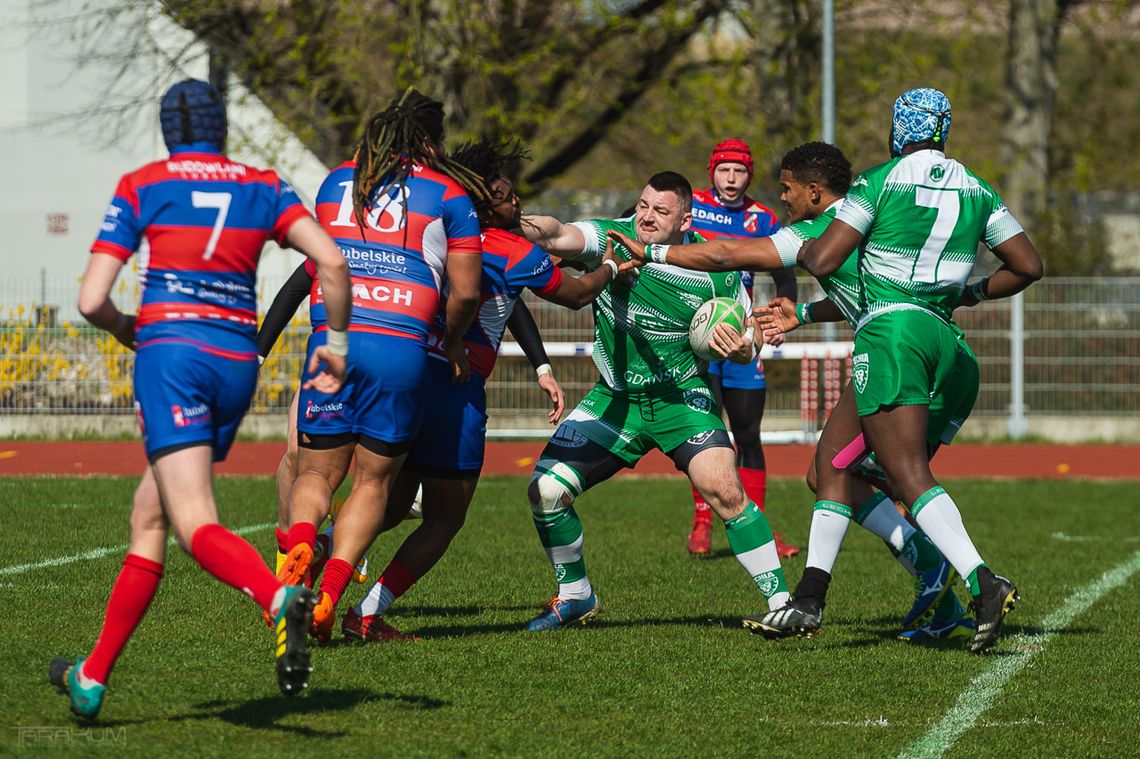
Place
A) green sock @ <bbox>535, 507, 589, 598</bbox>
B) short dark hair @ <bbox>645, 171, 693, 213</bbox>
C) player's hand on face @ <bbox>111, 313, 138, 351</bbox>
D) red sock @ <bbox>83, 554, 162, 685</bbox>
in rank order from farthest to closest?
1. short dark hair @ <bbox>645, 171, 693, 213</bbox>
2. green sock @ <bbox>535, 507, 589, 598</bbox>
3. player's hand on face @ <bbox>111, 313, 138, 351</bbox>
4. red sock @ <bbox>83, 554, 162, 685</bbox>

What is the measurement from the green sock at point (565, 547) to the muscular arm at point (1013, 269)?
6.54ft

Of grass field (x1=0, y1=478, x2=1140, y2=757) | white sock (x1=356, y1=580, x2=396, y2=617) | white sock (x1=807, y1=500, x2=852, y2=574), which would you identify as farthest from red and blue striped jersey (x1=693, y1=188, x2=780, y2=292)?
white sock (x1=356, y1=580, x2=396, y2=617)

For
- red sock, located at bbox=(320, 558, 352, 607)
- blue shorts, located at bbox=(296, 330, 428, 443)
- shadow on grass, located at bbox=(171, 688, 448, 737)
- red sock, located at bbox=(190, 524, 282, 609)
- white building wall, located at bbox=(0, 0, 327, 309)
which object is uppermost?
white building wall, located at bbox=(0, 0, 327, 309)

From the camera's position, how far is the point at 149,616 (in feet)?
23.4

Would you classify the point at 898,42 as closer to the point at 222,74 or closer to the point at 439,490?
the point at 222,74

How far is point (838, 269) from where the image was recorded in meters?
6.79

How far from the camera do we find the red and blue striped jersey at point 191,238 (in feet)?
16.1

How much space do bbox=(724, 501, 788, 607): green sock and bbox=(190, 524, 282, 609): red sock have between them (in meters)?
2.81

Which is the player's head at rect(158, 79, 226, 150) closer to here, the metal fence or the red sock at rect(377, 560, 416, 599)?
the red sock at rect(377, 560, 416, 599)

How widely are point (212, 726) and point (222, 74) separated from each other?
2056 centimetres

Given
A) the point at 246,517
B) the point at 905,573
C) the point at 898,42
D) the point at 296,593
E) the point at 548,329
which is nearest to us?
the point at 296,593

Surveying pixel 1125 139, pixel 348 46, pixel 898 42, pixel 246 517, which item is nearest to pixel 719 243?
pixel 246 517

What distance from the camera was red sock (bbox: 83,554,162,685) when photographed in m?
4.96

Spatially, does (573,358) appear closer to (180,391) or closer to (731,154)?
(731,154)
